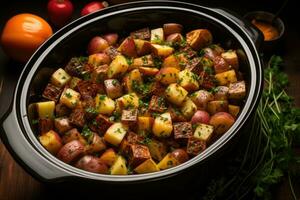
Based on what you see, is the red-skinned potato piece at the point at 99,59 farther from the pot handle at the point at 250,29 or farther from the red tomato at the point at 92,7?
the red tomato at the point at 92,7

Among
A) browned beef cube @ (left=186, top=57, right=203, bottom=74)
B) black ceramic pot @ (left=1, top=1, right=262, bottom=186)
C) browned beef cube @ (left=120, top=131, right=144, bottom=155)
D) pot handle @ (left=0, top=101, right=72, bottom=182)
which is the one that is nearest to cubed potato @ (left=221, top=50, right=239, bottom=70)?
black ceramic pot @ (left=1, top=1, right=262, bottom=186)

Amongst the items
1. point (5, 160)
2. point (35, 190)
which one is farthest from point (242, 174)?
point (5, 160)

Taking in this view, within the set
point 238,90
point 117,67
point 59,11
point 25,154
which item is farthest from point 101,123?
point 59,11

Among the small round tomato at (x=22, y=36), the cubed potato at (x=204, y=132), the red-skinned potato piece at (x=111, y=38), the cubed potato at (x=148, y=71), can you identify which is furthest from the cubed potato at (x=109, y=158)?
the small round tomato at (x=22, y=36)

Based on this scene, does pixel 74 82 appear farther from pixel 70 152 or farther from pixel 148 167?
pixel 148 167

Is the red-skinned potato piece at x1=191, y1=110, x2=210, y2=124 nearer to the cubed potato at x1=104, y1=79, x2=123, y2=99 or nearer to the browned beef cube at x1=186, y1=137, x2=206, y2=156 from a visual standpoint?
the browned beef cube at x1=186, y1=137, x2=206, y2=156

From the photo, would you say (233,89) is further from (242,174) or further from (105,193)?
(105,193)
